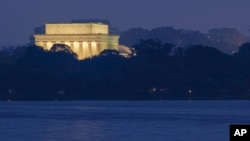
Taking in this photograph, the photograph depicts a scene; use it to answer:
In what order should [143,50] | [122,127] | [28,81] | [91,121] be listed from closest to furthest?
[122,127]
[91,121]
[28,81]
[143,50]

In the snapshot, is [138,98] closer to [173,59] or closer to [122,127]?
[173,59]

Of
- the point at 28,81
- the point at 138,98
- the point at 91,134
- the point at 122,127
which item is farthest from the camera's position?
the point at 138,98

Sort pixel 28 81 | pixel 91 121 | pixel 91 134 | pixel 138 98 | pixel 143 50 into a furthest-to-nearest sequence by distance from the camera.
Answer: pixel 143 50 < pixel 138 98 < pixel 28 81 < pixel 91 121 < pixel 91 134

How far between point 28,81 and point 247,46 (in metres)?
42.4

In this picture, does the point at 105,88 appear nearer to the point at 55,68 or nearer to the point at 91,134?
the point at 55,68

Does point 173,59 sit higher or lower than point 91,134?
higher

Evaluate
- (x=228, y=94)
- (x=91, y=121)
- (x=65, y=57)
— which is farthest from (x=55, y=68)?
(x=91, y=121)

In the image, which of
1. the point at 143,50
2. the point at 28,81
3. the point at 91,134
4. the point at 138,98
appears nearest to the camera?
the point at 91,134

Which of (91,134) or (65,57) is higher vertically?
(65,57)

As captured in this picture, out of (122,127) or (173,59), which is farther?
(173,59)

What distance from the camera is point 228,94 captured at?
154m

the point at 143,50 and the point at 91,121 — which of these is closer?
the point at 91,121

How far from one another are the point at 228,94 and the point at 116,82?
51.1 ft

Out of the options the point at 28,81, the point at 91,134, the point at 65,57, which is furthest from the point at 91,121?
the point at 65,57
